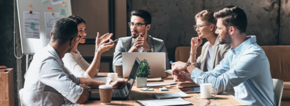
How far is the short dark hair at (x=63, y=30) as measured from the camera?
4.71 ft

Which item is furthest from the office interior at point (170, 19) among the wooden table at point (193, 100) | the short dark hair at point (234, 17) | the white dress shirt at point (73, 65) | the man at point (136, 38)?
the wooden table at point (193, 100)

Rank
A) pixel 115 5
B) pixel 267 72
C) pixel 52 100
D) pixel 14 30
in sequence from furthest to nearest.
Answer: pixel 115 5 → pixel 14 30 → pixel 267 72 → pixel 52 100

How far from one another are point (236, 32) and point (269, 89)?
422mm

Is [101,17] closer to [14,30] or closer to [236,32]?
[14,30]

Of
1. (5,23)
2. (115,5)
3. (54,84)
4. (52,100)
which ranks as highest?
(115,5)

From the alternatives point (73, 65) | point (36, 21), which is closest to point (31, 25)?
point (36, 21)

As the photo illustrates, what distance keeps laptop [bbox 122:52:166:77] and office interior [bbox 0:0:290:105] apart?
1.77 metres

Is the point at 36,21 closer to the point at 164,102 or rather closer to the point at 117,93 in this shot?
the point at 117,93

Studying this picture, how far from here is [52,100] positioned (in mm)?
1402

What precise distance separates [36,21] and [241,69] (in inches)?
99.7

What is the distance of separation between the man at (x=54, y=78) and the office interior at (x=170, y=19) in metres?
2.28

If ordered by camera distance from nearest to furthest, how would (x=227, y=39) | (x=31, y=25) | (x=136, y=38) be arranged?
(x=227, y=39)
(x=136, y=38)
(x=31, y=25)

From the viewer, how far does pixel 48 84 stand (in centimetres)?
131

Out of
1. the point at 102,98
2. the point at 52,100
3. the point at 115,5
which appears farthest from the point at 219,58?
the point at 115,5
